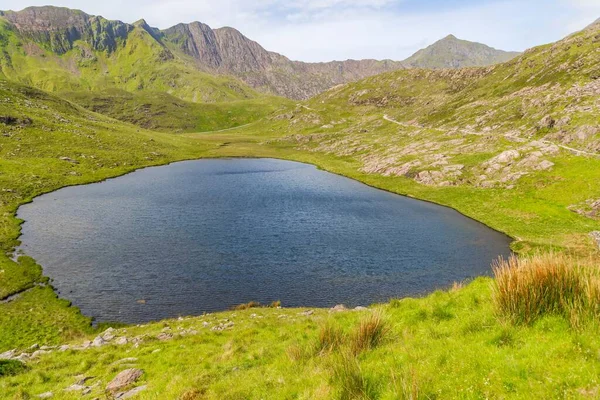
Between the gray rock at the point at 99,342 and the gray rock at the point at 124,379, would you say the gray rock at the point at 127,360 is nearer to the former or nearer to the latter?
the gray rock at the point at 124,379

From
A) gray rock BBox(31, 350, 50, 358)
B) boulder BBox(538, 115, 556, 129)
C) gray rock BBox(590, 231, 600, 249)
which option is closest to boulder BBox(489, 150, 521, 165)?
boulder BBox(538, 115, 556, 129)

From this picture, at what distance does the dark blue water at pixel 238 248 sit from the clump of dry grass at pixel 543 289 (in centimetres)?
2800

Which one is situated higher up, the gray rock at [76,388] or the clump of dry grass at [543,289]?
the clump of dry grass at [543,289]

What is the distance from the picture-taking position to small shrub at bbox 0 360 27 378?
66.4 feet

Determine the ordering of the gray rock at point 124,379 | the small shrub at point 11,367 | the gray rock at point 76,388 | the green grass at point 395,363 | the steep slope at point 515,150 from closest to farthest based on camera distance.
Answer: the green grass at point 395,363, the gray rock at point 124,379, the gray rock at point 76,388, the small shrub at point 11,367, the steep slope at point 515,150

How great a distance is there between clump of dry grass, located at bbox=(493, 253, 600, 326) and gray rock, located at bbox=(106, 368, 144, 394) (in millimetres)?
18021

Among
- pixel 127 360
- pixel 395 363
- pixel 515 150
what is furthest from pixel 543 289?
pixel 515 150

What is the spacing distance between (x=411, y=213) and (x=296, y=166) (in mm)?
81984

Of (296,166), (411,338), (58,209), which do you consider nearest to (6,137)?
(58,209)

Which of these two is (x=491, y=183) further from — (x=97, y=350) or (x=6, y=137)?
(x=6, y=137)

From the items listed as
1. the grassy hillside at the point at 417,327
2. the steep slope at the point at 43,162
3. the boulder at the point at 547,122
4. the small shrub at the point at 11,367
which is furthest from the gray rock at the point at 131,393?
the boulder at the point at 547,122

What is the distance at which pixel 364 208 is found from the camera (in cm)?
8094

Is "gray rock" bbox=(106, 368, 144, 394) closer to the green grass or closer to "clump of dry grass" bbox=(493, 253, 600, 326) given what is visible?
the green grass

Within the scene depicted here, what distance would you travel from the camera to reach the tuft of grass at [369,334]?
551 inches
